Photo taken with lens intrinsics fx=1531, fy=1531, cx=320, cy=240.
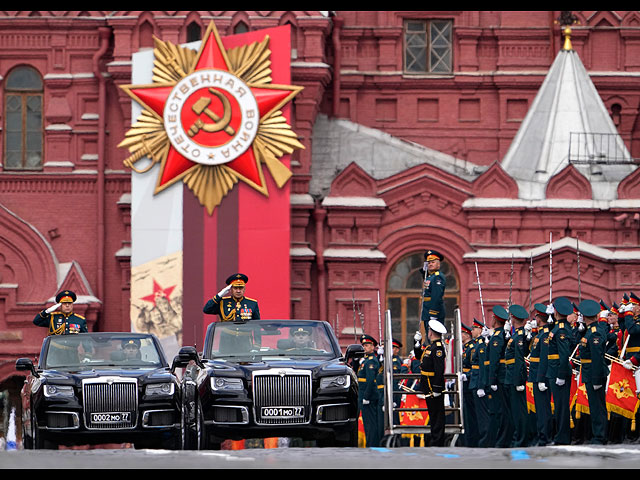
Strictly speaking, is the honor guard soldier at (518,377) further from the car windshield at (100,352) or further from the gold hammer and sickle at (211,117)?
the gold hammer and sickle at (211,117)

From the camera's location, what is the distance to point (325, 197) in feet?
96.5

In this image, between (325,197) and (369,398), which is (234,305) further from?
(325,197)

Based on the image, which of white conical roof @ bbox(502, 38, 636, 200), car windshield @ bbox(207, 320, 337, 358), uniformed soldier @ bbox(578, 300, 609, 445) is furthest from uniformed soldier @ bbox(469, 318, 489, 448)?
white conical roof @ bbox(502, 38, 636, 200)

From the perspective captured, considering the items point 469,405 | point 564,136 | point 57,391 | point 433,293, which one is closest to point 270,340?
point 433,293

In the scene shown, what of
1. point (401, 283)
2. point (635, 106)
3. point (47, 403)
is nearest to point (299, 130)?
point (401, 283)

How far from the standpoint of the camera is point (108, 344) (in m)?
17.3

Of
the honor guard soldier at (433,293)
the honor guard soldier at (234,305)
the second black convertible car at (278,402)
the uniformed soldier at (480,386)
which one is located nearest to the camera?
the second black convertible car at (278,402)

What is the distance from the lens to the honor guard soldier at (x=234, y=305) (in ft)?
60.3

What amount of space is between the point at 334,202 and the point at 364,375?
7058 millimetres

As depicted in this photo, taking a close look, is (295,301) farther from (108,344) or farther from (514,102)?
(108,344)

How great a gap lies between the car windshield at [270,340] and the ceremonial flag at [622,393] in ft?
11.1

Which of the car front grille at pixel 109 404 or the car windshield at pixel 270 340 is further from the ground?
the car windshield at pixel 270 340

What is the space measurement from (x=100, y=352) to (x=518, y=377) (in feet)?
17.5

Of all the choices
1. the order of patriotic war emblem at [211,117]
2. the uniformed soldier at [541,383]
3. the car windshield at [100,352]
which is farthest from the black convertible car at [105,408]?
the order of patriotic war emblem at [211,117]
